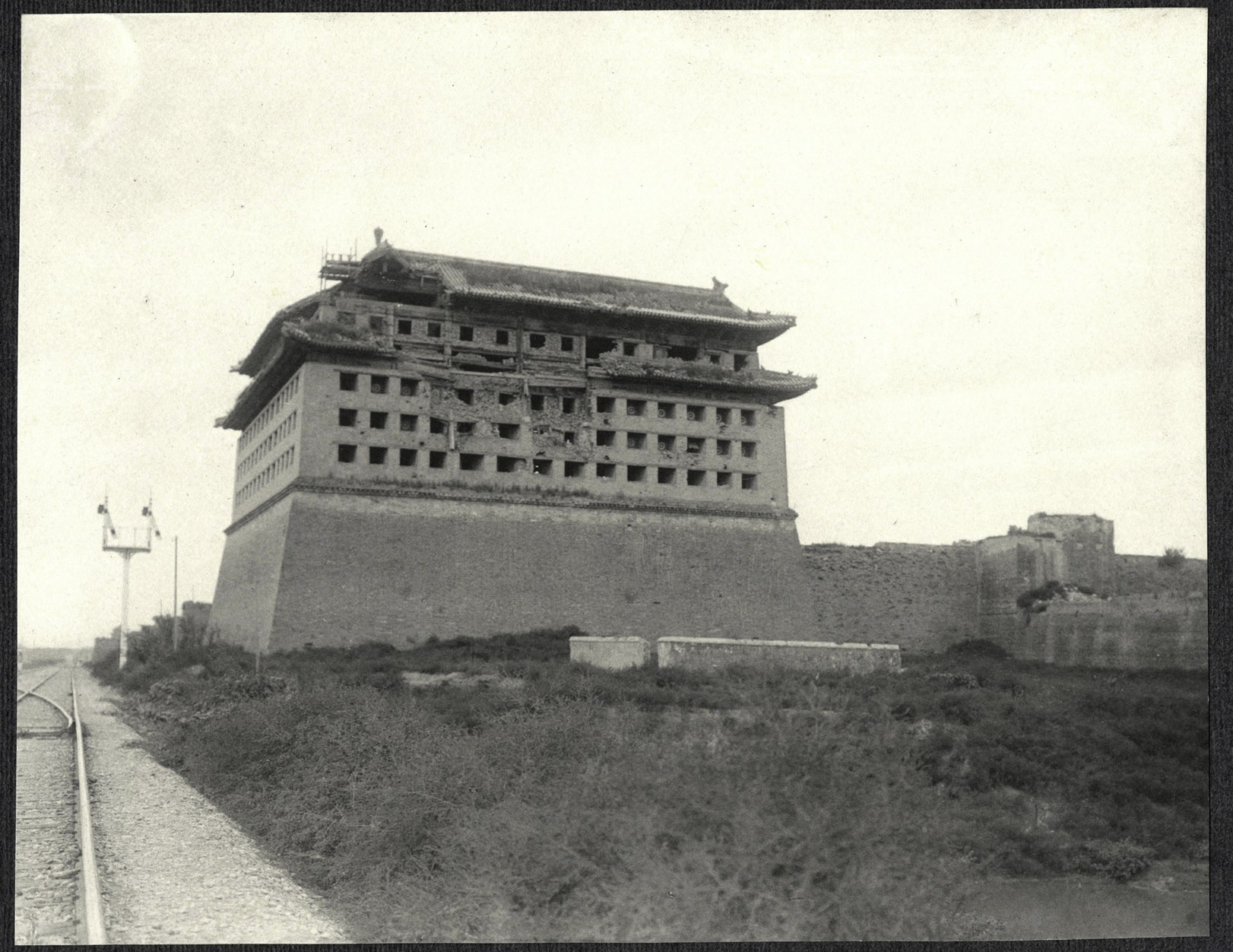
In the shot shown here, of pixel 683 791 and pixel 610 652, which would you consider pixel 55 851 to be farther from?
pixel 610 652

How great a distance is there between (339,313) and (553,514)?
6.98 meters

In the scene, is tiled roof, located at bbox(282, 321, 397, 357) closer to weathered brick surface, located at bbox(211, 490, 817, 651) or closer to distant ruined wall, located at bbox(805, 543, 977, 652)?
weathered brick surface, located at bbox(211, 490, 817, 651)

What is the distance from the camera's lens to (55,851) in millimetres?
10539

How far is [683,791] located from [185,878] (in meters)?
4.79

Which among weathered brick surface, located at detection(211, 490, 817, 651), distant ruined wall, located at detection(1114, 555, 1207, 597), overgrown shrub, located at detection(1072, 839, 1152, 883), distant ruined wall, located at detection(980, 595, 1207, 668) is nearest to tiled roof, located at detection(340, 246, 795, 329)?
weathered brick surface, located at detection(211, 490, 817, 651)

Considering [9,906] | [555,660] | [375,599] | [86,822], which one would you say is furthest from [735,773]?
[375,599]

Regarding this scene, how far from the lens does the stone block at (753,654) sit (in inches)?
877

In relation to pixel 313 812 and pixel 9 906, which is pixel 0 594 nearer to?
pixel 9 906

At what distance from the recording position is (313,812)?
11.9 meters

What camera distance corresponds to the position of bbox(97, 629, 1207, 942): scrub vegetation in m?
7.22

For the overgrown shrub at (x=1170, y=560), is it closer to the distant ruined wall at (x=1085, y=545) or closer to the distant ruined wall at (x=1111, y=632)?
the distant ruined wall at (x=1085, y=545)

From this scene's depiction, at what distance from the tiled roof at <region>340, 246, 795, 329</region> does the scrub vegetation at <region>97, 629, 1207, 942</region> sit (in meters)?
10.2

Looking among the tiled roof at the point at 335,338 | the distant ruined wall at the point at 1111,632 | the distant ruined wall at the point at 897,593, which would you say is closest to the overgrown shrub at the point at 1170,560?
the distant ruined wall at the point at 1111,632

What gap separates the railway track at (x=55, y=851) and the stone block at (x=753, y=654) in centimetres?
1035
